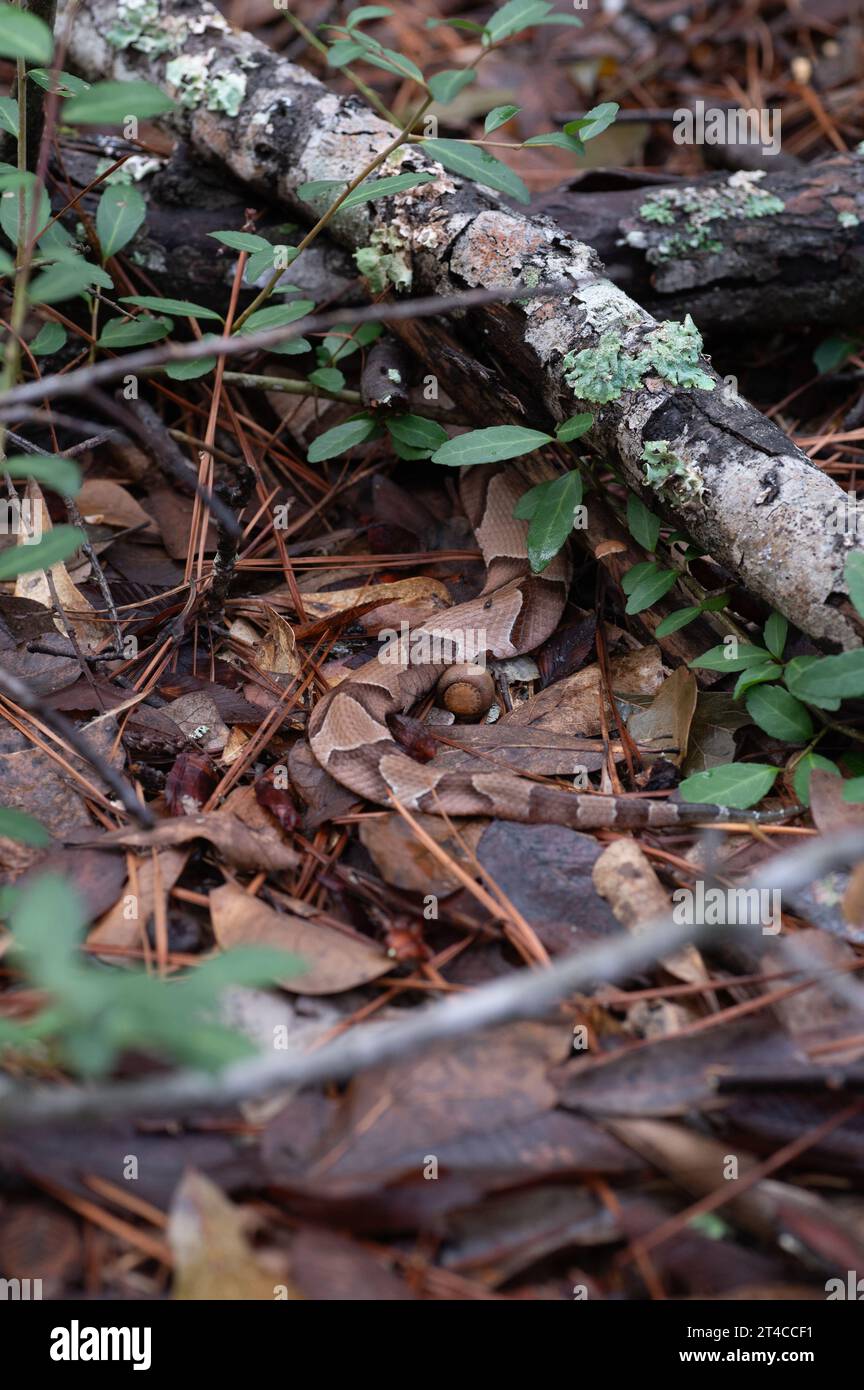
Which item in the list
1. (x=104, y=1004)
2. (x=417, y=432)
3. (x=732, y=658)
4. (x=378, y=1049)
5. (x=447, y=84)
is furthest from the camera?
(x=417, y=432)

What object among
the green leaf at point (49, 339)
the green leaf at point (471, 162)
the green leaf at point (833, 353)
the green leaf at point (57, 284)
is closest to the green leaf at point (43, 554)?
→ the green leaf at point (57, 284)

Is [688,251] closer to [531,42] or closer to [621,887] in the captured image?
[621,887]

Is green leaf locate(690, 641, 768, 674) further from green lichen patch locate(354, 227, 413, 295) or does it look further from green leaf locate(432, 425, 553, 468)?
green lichen patch locate(354, 227, 413, 295)

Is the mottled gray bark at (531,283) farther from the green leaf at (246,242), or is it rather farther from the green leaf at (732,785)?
the green leaf at (246,242)

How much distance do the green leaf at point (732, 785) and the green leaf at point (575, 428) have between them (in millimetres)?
937

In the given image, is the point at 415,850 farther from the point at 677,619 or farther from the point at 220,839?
the point at 677,619

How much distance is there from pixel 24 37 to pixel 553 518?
1601 millimetres

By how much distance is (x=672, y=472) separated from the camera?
2574mm

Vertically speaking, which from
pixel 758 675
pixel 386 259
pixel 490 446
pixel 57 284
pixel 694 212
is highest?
pixel 694 212

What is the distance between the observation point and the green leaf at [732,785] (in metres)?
2.36

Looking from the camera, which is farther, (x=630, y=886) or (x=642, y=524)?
(x=642, y=524)

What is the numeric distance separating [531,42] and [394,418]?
10.8 feet

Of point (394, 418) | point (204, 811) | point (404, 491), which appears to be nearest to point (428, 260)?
point (394, 418)

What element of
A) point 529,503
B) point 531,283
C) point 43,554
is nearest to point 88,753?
point 43,554
